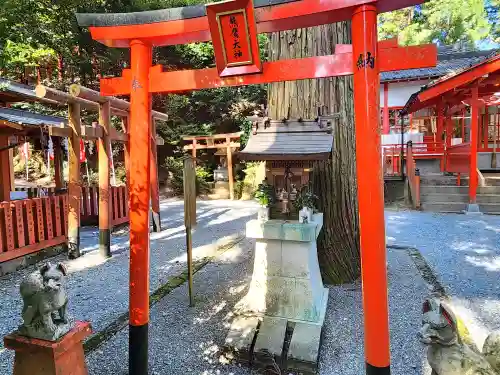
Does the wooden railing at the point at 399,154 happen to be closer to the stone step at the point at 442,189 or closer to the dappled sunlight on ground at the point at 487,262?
the stone step at the point at 442,189

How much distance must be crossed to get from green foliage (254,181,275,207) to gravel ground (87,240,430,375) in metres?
1.42

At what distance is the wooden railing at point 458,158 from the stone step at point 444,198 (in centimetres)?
133

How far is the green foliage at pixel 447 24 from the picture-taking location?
1723 centimetres

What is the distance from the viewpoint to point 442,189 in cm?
1076

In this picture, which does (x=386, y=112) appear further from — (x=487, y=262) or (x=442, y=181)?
(x=487, y=262)

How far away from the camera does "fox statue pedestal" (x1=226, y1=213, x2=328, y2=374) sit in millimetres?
3266

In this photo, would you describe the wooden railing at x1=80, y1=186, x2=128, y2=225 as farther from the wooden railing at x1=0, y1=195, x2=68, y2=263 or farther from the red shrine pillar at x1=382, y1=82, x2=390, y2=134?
the red shrine pillar at x1=382, y1=82, x2=390, y2=134

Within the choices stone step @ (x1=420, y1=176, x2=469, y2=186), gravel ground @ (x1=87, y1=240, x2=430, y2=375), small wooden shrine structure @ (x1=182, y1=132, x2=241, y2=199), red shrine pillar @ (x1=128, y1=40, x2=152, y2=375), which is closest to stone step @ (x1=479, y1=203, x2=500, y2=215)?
stone step @ (x1=420, y1=176, x2=469, y2=186)

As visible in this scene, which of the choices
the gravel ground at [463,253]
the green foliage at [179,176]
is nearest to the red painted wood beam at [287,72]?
the gravel ground at [463,253]

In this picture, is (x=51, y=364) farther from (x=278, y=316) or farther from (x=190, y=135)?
(x=190, y=135)

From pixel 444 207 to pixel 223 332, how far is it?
9.24 meters

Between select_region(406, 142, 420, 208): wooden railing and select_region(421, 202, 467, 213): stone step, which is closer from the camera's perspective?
select_region(421, 202, 467, 213): stone step

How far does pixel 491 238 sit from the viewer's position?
6.98 meters

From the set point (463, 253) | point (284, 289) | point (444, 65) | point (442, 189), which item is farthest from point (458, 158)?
point (284, 289)
